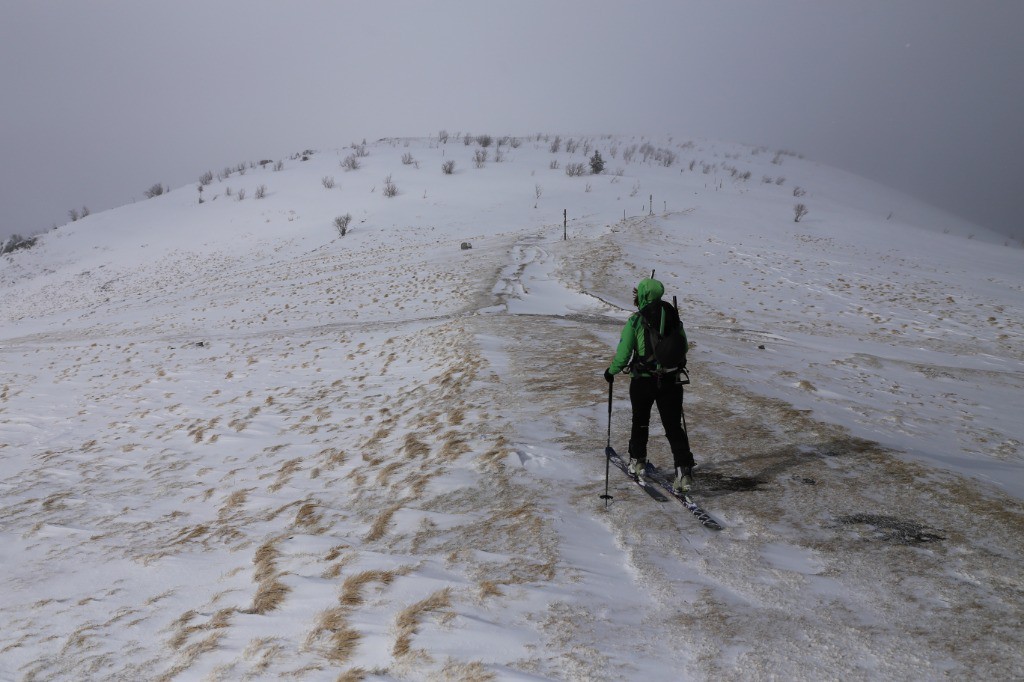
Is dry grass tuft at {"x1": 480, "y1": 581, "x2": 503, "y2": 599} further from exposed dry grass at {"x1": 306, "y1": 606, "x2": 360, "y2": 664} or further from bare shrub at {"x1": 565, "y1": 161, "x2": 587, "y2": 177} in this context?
bare shrub at {"x1": 565, "y1": 161, "x2": 587, "y2": 177}

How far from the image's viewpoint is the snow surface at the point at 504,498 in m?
3.65

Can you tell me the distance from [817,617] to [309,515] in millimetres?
5167

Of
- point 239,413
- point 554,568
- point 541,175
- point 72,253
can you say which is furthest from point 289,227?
point 554,568

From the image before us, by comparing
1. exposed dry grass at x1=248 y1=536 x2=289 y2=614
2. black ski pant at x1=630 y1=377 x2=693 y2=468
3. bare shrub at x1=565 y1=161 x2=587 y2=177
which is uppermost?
bare shrub at x1=565 y1=161 x2=587 y2=177

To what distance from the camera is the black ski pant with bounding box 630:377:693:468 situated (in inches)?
223

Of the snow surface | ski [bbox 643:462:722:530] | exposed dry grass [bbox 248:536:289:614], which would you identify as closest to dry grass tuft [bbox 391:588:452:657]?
the snow surface

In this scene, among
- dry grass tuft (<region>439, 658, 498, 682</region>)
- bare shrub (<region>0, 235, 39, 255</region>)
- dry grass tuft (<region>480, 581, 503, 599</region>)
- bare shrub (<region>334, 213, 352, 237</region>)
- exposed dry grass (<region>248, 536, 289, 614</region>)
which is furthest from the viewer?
bare shrub (<region>0, 235, 39, 255</region>)

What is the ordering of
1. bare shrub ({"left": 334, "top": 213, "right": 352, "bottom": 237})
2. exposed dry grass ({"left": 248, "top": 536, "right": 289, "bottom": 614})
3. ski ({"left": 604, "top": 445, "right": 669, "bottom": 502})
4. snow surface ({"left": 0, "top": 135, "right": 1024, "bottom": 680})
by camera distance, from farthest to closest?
bare shrub ({"left": 334, "top": 213, "right": 352, "bottom": 237}) → ski ({"left": 604, "top": 445, "right": 669, "bottom": 502}) → exposed dry grass ({"left": 248, "top": 536, "right": 289, "bottom": 614}) → snow surface ({"left": 0, "top": 135, "right": 1024, "bottom": 680})

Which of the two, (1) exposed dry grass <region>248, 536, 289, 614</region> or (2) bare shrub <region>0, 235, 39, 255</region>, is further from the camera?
(2) bare shrub <region>0, 235, 39, 255</region>

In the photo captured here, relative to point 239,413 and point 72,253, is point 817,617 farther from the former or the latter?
point 72,253

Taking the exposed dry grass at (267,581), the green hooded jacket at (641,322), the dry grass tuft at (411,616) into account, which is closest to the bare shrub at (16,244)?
the exposed dry grass at (267,581)

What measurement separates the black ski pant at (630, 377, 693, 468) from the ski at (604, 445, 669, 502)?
29cm

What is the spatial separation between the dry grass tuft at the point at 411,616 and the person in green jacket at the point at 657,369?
2.80 m

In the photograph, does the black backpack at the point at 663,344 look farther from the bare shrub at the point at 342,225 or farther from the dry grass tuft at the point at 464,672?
the bare shrub at the point at 342,225
